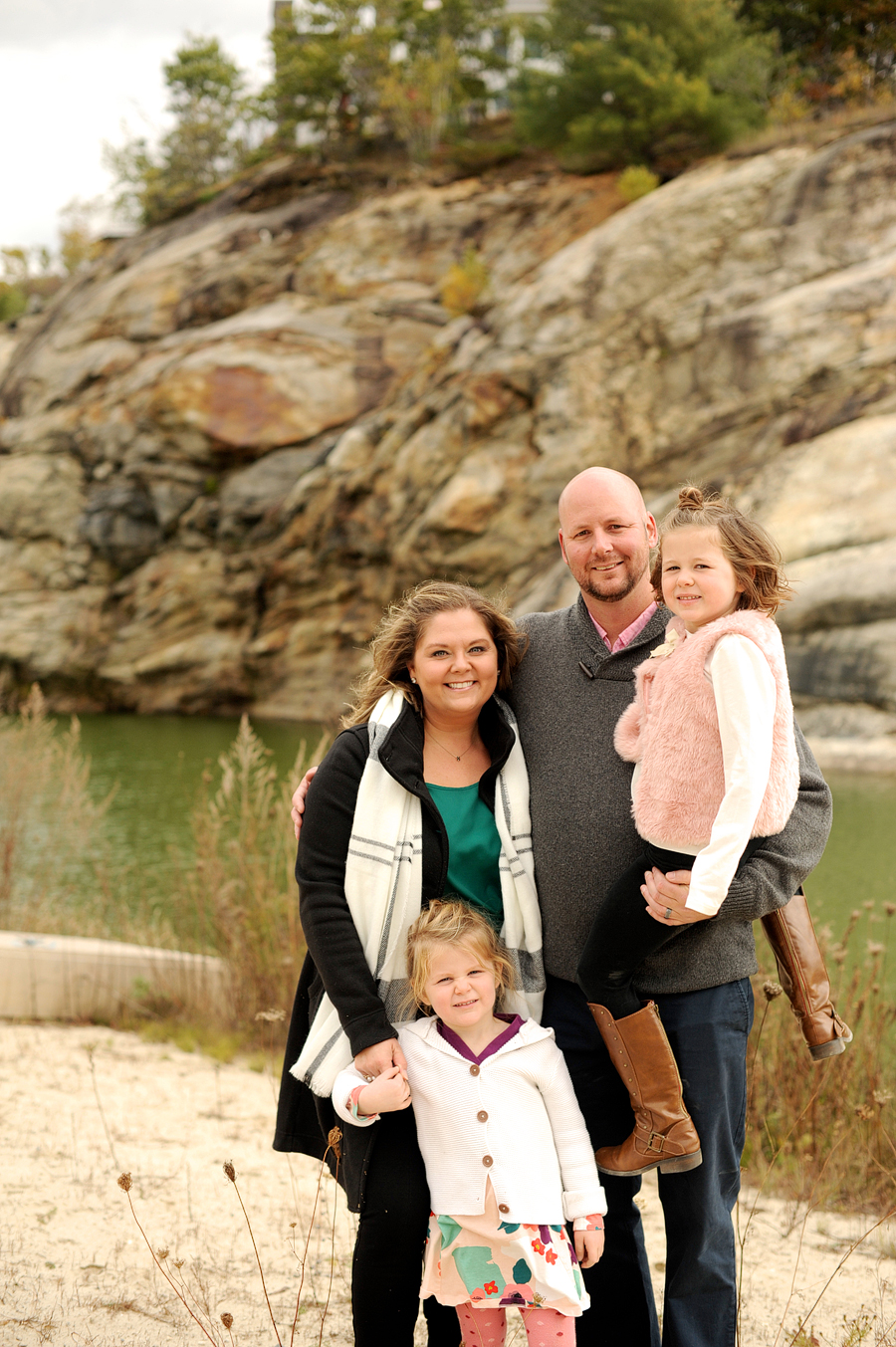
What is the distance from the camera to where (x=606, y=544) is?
2770 mm

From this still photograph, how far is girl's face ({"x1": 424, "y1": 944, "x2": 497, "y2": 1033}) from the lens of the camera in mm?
2359

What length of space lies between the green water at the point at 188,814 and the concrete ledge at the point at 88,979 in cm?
107

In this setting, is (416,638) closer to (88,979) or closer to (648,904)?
(648,904)

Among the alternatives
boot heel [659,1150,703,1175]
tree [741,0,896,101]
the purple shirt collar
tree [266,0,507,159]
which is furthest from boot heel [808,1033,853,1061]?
tree [266,0,507,159]

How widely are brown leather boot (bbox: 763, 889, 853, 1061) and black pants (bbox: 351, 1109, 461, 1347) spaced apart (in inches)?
41.5

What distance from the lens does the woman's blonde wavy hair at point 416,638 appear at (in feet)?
8.95

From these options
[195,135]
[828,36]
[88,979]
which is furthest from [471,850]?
[195,135]

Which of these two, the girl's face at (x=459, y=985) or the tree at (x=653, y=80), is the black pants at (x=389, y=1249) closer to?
the girl's face at (x=459, y=985)

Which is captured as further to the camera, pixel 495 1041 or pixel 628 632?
pixel 628 632

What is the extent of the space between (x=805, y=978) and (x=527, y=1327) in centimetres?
107

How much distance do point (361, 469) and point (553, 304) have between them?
5171 mm

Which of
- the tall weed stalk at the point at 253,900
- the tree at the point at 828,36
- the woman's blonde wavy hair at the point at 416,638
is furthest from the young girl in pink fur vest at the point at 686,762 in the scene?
the tree at the point at 828,36

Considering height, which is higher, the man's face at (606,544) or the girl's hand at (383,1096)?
the man's face at (606,544)

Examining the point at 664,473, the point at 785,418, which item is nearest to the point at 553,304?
the point at 664,473
